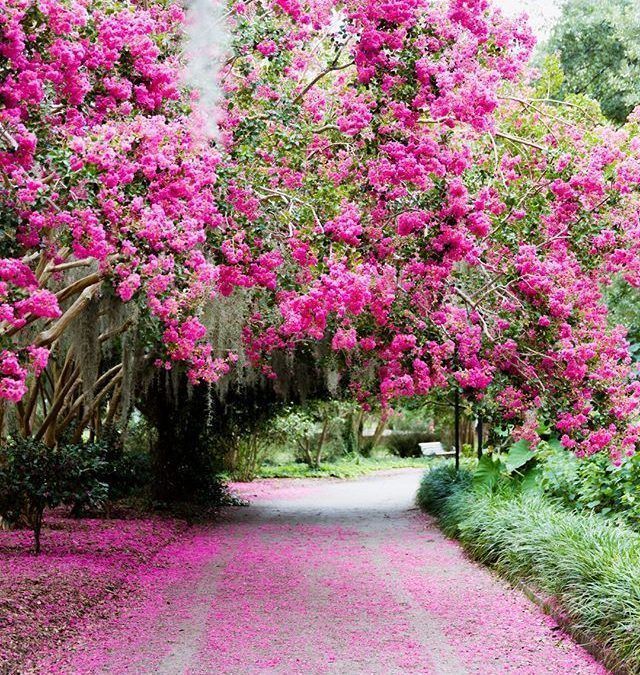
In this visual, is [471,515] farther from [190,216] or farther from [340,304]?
[190,216]

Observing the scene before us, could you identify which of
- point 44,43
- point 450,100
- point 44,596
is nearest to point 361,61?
point 450,100

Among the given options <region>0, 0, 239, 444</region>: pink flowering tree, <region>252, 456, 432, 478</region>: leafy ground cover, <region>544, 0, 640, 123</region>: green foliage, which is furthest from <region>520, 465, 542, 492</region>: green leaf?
<region>252, 456, 432, 478</region>: leafy ground cover

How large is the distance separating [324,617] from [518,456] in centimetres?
678

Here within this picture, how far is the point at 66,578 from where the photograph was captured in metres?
8.16

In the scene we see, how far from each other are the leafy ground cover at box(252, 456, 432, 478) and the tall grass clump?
1734 cm

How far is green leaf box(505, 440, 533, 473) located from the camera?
1317 cm

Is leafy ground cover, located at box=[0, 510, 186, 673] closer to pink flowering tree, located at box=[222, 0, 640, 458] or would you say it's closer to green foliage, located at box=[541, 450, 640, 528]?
pink flowering tree, located at box=[222, 0, 640, 458]

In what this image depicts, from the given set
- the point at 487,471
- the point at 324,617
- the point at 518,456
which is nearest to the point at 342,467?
the point at 487,471

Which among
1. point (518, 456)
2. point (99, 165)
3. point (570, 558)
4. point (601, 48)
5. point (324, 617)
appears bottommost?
point (324, 617)

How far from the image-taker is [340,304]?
6.92 metres

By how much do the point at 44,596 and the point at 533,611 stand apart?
4001mm

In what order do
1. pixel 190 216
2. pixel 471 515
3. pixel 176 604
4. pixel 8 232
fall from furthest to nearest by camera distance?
pixel 471 515, pixel 176 604, pixel 190 216, pixel 8 232

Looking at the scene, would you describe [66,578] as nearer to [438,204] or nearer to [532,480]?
[438,204]

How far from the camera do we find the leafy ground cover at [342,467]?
29.6 meters
